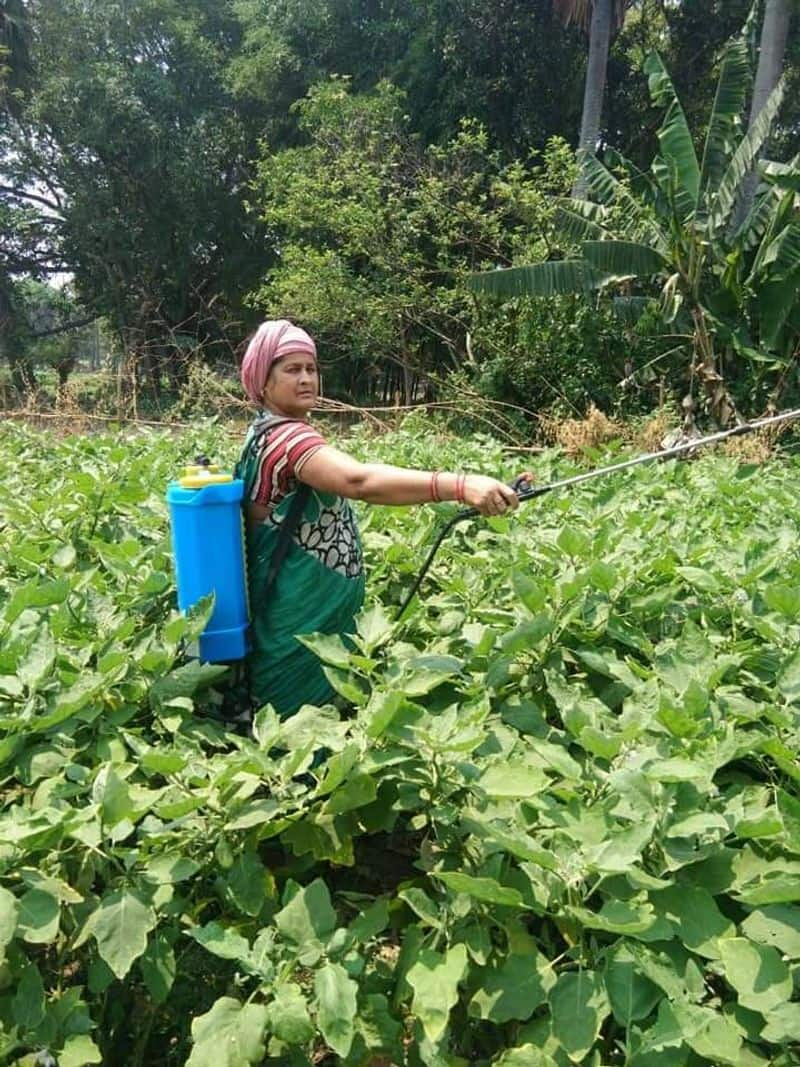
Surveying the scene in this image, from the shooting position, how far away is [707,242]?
10.6 meters

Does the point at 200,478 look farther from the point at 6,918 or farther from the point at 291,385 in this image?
the point at 6,918

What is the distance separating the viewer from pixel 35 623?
2182 millimetres

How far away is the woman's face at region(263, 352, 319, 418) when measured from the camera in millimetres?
2404

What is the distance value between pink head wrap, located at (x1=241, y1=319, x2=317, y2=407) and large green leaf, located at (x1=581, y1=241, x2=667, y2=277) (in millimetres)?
9277

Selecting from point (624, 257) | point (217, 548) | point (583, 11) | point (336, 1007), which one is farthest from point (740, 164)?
point (336, 1007)

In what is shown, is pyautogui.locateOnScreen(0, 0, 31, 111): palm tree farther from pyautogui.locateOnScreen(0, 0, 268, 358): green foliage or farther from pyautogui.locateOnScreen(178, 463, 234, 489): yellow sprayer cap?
pyautogui.locateOnScreen(178, 463, 234, 489): yellow sprayer cap

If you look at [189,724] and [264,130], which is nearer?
[189,724]

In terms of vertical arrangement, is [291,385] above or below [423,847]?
above

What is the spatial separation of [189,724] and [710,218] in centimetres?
1052

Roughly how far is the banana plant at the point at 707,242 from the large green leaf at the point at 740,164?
1 cm

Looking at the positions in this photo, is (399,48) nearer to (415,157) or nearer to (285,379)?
(415,157)

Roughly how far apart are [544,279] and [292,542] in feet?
33.5

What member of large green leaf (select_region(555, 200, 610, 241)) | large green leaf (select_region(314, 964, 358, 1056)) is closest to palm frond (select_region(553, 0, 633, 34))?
large green leaf (select_region(555, 200, 610, 241))

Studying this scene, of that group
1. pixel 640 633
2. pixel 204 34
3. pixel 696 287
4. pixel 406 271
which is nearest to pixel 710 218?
pixel 696 287
